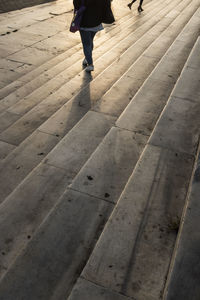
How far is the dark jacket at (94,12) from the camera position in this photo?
5.14 m

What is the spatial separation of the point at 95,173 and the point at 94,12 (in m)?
3.75

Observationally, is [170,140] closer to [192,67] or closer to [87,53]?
[192,67]

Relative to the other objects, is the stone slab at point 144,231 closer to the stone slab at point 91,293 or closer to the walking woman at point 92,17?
the stone slab at point 91,293

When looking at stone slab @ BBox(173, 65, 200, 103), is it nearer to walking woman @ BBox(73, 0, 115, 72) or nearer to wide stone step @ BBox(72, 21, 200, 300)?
wide stone step @ BBox(72, 21, 200, 300)

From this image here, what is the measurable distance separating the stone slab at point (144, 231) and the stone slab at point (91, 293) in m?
0.04

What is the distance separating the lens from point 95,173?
3.04 metres

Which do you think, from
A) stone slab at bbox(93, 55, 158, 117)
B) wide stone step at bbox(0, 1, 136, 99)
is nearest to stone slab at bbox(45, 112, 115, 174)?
stone slab at bbox(93, 55, 158, 117)

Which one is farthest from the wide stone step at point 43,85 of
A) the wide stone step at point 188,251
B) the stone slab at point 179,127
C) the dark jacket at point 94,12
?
the wide stone step at point 188,251

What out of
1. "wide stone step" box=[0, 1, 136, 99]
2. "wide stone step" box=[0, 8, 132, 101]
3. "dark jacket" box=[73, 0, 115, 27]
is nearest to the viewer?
"wide stone step" box=[0, 8, 132, 101]

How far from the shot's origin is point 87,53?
5.64 meters

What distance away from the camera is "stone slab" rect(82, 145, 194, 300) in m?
2.02

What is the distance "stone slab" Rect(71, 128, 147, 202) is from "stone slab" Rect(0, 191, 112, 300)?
0.15 m

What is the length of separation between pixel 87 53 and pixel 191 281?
493 cm

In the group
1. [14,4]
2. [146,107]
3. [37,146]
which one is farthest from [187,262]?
[14,4]
